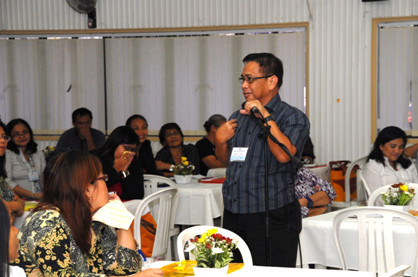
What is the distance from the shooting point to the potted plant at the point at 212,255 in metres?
2.45

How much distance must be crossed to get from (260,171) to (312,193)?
1.85m

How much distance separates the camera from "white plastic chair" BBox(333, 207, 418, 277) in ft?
12.0

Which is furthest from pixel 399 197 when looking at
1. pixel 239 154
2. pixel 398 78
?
pixel 398 78

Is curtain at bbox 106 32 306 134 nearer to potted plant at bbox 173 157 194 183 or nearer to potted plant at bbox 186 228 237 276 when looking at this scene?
potted plant at bbox 173 157 194 183

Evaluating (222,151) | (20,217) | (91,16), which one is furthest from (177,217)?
(91,16)

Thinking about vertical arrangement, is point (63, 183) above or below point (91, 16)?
below

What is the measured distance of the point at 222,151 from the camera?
11.1 ft

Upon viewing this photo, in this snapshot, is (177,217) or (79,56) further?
(79,56)

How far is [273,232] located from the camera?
323cm

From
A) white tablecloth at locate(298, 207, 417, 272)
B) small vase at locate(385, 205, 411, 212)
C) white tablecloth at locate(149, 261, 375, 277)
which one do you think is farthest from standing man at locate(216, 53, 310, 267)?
small vase at locate(385, 205, 411, 212)

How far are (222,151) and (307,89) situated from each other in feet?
16.4

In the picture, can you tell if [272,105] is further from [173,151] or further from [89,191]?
[173,151]

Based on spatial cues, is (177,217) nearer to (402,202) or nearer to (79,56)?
(402,202)

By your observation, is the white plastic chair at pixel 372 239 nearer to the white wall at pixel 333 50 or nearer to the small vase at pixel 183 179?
the small vase at pixel 183 179
